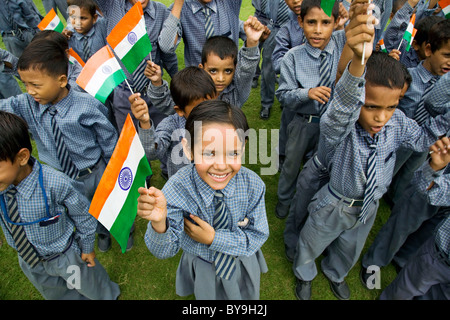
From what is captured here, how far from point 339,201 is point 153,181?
2.05 meters

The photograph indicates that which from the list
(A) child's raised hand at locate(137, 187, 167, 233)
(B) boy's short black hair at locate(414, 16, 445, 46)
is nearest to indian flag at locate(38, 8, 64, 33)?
(A) child's raised hand at locate(137, 187, 167, 233)

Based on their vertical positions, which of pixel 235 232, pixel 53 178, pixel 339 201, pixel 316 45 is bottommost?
pixel 339 201

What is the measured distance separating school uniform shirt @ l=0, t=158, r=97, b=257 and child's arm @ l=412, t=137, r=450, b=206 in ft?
6.42

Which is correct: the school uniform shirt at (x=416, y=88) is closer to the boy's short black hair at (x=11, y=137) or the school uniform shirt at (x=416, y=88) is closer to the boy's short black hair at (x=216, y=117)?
the boy's short black hair at (x=216, y=117)

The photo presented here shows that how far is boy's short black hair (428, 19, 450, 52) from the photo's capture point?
2246mm

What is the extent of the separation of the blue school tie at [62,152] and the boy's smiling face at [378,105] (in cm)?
189

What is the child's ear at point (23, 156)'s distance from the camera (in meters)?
1.44

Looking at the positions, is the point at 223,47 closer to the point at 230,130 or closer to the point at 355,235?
the point at 230,130

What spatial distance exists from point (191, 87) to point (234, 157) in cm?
79

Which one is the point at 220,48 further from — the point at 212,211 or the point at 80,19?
the point at 80,19

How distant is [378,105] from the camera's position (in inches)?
60.7
